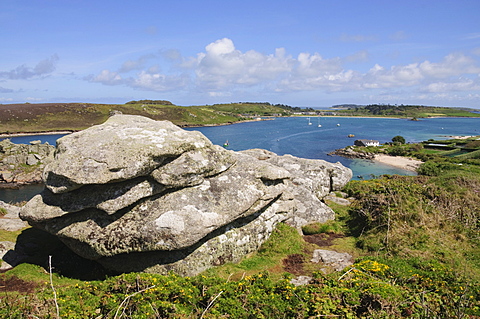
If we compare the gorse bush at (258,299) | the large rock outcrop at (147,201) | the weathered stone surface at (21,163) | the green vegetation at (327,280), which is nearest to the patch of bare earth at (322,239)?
the green vegetation at (327,280)

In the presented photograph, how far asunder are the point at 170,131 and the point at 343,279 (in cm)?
980

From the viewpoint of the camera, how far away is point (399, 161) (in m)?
→ 70.1

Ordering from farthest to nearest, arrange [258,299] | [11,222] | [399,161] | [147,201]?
[399,161]
[11,222]
[147,201]
[258,299]

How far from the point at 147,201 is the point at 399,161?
71700 millimetres

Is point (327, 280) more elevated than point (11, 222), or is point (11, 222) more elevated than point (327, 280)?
point (327, 280)

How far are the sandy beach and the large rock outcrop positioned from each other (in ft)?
192

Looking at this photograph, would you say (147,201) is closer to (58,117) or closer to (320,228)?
(320,228)

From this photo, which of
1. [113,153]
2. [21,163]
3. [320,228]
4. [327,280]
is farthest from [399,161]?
[21,163]

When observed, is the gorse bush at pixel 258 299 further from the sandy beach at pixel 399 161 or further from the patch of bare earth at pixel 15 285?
the sandy beach at pixel 399 161

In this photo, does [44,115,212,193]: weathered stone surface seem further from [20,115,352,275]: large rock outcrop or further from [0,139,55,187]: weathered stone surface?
[0,139,55,187]: weathered stone surface

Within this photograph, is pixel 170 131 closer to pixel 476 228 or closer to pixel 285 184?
pixel 285 184

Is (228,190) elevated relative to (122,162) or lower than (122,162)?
lower

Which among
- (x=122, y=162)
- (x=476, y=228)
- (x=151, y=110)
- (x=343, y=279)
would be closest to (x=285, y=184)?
(x=343, y=279)

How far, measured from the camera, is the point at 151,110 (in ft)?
553
